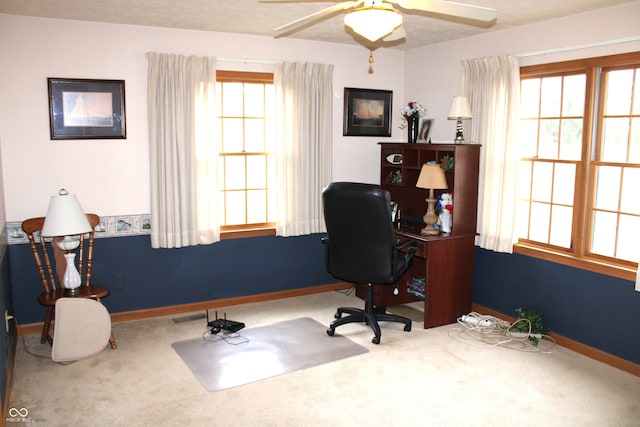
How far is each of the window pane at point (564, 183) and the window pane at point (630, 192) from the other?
40 centimetres

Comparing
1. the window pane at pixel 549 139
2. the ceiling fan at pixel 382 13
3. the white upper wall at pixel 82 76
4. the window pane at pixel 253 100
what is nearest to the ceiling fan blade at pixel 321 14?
the ceiling fan at pixel 382 13

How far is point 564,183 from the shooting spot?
425 centimetres

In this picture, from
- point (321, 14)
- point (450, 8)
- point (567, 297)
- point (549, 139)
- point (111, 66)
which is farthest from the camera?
point (111, 66)

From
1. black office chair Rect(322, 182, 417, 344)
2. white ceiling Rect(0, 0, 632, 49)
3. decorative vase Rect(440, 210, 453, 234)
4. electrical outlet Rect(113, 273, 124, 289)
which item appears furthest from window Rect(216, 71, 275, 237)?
decorative vase Rect(440, 210, 453, 234)

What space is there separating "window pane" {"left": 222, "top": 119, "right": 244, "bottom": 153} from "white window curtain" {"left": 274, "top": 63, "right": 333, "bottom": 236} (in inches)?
14.7

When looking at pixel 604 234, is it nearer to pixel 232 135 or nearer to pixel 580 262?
pixel 580 262

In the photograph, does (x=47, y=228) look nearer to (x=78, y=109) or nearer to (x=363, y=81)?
(x=78, y=109)

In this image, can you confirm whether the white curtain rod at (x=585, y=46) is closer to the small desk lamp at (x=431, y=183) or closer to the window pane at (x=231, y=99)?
the small desk lamp at (x=431, y=183)

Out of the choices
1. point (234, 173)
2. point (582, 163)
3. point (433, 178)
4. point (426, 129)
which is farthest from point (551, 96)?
point (234, 173)

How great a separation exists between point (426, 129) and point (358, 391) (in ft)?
9.76

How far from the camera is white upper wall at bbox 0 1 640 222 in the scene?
4121 millimetres

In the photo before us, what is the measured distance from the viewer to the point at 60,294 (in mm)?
4051

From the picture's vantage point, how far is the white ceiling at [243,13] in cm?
371

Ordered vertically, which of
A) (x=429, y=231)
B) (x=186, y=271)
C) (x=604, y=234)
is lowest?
(x=186, y=271)
